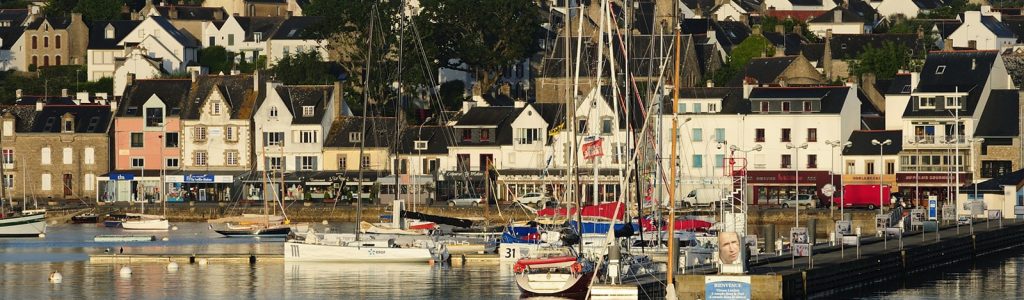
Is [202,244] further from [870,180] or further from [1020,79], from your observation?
[1020,79]

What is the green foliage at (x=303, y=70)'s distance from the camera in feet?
456

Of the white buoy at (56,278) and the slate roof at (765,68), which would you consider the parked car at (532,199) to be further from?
→ the white buoy at (56,278)

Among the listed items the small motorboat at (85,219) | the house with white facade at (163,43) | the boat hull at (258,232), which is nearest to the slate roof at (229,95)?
the small motorboat at (85,219)

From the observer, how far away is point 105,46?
159 m

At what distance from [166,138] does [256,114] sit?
5.19 m

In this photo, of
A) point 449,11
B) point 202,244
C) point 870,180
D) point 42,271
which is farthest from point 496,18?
point 42,271

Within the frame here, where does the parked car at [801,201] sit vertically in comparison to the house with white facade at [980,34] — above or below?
below

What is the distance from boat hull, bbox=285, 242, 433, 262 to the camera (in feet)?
263

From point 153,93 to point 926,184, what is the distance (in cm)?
4123

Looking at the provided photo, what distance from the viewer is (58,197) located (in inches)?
4867

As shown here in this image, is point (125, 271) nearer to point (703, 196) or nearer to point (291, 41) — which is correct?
point (703, 196)

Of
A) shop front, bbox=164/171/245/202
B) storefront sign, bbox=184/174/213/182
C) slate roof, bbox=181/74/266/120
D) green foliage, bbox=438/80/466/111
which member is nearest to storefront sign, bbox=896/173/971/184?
slate roof, bbox=181/74/266/120

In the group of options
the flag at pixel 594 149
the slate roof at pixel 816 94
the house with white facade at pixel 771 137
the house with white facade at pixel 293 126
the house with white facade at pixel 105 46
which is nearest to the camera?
the flag at pixel 594 149

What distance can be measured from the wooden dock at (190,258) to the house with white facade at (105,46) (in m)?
70.6
